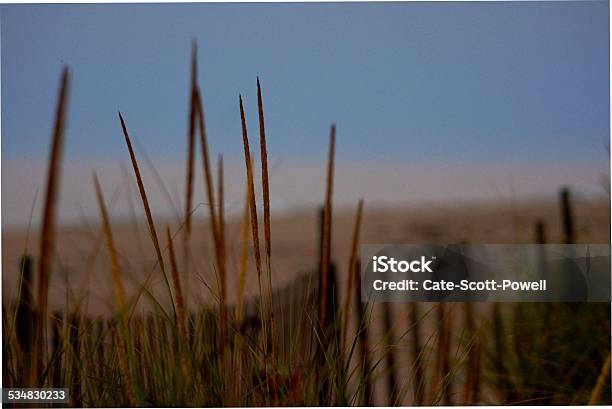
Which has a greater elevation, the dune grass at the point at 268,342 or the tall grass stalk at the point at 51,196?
the tall grass stalk at the point at 51,196

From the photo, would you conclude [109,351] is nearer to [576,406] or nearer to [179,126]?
[179,126]

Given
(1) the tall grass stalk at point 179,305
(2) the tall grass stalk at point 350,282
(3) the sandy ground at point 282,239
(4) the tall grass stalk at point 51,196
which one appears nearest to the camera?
(4) the tall grass stalk at point 51,196

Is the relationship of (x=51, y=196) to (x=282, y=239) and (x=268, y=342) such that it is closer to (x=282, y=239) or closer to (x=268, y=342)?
(x=268, y=342)

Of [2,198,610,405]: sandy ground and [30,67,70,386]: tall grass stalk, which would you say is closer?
[30,67,70,386]: tall grass stalk

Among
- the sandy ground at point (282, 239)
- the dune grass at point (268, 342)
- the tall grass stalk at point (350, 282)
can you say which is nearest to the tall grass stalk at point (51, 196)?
the dune grass at point (268, 342)

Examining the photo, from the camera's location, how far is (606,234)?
220 centimetres

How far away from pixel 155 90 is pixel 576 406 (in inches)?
61.5

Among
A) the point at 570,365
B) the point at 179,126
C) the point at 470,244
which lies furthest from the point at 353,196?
the point at 570,365

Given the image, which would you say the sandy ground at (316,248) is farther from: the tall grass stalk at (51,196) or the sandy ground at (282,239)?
the tall grass stalk at (51,196)

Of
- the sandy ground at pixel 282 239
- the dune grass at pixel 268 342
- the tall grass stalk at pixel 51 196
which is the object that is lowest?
the dune grass at pixel 268 342

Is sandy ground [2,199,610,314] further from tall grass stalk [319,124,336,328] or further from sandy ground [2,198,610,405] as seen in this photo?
tall grass stalk [319,124,336,328]

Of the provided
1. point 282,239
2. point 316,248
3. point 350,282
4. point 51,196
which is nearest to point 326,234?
point 350,282

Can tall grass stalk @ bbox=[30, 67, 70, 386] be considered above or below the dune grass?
above

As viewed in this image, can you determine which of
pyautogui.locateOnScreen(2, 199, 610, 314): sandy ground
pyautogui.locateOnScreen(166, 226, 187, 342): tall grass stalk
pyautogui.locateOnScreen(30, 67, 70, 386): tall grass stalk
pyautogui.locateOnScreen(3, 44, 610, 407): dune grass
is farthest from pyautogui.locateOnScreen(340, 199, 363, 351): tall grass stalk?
pyautogui.locateOnScreen(30, 67, 70, 386): tall grass stalk
